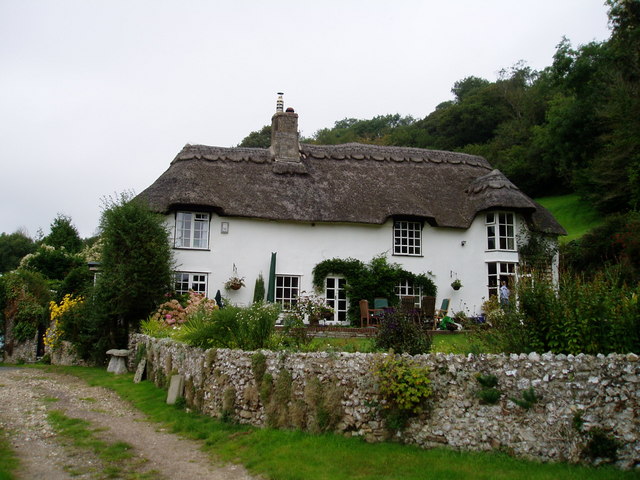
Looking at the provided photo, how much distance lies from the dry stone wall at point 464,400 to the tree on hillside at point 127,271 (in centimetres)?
770

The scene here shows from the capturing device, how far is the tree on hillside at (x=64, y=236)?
41312 mm

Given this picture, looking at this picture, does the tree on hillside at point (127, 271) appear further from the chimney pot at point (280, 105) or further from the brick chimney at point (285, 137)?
the chimney pot at point (280, 105)

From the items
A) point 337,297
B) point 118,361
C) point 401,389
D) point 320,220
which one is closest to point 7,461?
point 401,389

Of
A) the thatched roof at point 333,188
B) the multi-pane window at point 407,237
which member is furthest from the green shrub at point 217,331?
the multi-pane window at point 407,237

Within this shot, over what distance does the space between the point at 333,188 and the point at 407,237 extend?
3463mm

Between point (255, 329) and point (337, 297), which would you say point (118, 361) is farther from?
point (337, 297)

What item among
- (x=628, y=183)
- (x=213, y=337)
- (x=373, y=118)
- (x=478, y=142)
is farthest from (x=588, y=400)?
(x=373, y=118)

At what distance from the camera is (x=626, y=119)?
28.6 metres

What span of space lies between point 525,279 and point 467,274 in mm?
13225

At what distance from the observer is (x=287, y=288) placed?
68.3ft

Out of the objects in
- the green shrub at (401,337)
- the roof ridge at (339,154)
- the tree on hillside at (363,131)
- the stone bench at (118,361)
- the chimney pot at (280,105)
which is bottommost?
the stone bench at (118,361)

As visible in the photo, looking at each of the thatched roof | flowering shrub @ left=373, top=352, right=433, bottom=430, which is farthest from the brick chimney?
flowering shrub @ left=373, top=352, right=433, bottom=430

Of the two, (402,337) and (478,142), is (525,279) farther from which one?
(478,142)

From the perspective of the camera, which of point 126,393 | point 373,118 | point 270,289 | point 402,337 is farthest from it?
point 373,118
